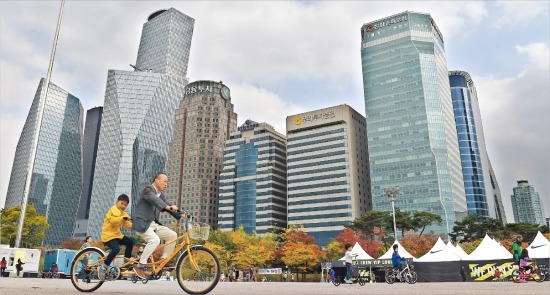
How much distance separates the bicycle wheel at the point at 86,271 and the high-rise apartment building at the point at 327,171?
4521 inches

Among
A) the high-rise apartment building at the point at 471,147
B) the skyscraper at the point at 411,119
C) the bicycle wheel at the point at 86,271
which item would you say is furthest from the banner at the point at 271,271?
the high-rise apartment building at the point at 471,147

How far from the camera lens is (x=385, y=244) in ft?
258

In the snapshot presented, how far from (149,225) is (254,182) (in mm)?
132430

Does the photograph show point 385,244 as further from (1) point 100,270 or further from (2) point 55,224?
Answer: (2) point 55,224

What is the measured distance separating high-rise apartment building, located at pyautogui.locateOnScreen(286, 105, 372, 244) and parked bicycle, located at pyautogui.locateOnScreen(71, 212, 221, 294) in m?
115

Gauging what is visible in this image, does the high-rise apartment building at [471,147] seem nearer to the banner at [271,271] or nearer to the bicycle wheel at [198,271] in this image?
the banner at [271,271]

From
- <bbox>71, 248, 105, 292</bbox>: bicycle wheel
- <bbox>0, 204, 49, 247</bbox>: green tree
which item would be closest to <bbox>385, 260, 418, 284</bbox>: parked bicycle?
<bbox>71, 248, 105, 292</bbox>: bicycle wheel

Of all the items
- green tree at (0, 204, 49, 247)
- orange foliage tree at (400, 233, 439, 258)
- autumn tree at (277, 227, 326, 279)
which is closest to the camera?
green tree at (0, 204, 49, 247)

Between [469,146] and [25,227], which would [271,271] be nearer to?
[25,227]

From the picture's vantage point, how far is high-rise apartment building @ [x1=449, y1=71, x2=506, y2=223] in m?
142

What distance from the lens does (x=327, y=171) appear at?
127m

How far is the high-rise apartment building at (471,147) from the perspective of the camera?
465 ft

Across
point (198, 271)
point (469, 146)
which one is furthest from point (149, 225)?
point (469, 146)

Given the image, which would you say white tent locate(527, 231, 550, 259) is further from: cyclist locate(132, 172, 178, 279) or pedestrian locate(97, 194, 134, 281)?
pedestrian locate(97, 194, 134, 281)
